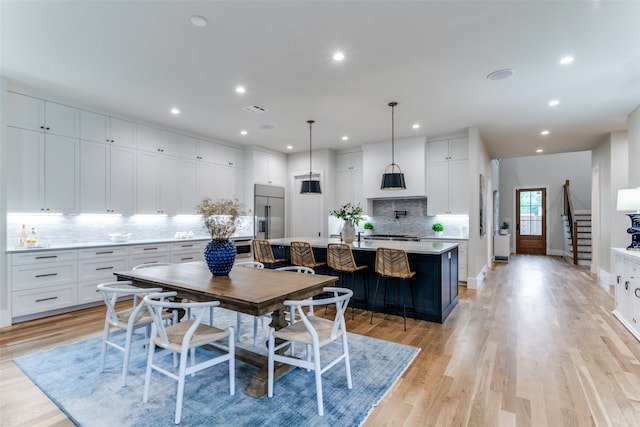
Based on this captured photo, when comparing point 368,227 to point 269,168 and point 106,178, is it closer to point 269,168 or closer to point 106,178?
point 269,168

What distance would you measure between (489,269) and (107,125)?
8573 millimetres

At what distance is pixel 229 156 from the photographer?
6762mm

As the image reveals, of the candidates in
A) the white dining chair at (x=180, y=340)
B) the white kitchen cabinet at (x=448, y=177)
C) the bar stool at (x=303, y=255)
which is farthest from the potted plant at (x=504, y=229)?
the white dining chair at (x=180, y=340)

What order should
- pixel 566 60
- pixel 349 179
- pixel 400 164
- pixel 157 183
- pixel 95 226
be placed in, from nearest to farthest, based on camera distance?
pixel 566 60 < pixel 95 226 < pixel 157 183 < pixel 400 164 < pixel 349 179

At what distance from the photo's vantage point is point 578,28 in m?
2.63

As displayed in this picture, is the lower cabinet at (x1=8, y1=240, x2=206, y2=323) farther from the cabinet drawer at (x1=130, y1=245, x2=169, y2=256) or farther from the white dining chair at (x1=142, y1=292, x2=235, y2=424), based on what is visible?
the white dining chair at (x1=142, y1=292, x2=235, y2=424)

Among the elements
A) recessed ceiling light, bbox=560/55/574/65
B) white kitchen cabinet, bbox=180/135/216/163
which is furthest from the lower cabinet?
recessed ceiling light, bbox=560/55/574/65

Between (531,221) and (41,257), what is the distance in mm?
13388

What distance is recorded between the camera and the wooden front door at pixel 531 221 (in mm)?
11148

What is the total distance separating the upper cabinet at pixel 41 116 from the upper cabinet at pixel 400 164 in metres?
5.12

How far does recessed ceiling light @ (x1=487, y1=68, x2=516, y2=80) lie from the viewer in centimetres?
341

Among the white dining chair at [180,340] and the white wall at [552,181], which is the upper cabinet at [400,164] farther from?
the white wall at [552,181]

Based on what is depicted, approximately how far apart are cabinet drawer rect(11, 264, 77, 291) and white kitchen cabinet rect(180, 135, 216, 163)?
2627 mm

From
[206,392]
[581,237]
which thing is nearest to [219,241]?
[206,392]
